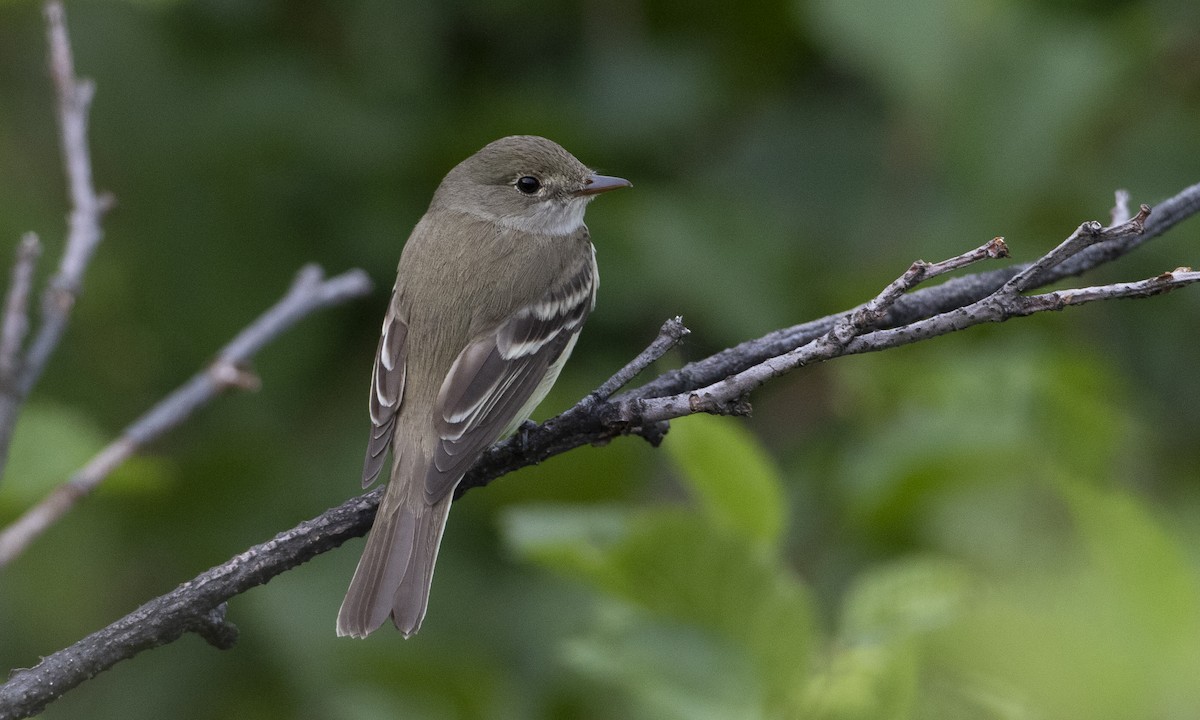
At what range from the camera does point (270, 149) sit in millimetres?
5480

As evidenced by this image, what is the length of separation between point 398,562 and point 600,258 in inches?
93.0

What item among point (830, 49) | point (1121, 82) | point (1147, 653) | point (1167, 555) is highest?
point (1121, 82)

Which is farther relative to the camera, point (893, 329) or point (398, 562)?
point (398, 562)

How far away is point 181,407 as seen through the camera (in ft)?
11.0

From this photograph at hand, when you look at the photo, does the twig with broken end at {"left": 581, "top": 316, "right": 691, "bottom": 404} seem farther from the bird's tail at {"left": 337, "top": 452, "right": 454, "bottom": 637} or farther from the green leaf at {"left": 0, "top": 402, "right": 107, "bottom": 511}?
the green leaf at {"left": 0, "top": 402, "right": 107, "bottom": 511}

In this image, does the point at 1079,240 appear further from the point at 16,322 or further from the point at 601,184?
the point at 601,184

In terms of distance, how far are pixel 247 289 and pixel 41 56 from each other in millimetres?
1249

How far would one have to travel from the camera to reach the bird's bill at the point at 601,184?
4559 mm

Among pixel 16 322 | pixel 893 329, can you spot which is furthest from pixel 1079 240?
pixel 16 322

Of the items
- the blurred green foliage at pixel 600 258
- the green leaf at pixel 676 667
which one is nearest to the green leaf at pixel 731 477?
the green leaf at pixel 676 667

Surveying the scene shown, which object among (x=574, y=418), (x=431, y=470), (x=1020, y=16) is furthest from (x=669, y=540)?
(x=1020, y=16)

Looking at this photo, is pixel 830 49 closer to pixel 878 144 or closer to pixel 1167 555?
pixel 878 144

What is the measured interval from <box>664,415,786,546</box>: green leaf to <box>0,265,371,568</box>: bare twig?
109 centimetres

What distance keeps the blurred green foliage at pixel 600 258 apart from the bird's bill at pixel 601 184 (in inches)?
18.9
